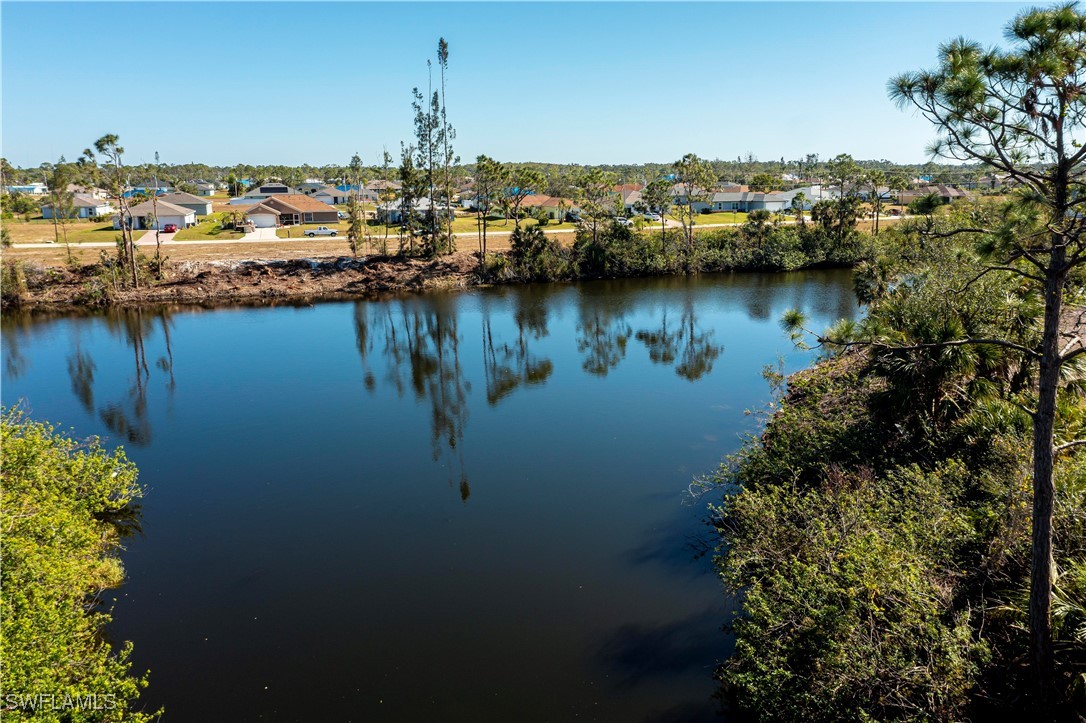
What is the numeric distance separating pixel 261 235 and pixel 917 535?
67558mm

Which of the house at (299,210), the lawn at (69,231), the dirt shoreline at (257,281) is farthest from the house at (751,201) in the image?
the lawn at (69,231)

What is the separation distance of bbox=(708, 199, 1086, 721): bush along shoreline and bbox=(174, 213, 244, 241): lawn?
2456 inches

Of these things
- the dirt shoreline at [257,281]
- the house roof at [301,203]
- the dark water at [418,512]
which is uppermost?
the house roof at [301,203]

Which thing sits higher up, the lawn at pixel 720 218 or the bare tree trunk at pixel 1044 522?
the lawn at pixel 720 218

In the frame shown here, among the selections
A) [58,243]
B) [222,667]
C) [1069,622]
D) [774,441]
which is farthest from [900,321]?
[58,243]

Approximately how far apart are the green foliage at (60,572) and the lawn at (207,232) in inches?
2115

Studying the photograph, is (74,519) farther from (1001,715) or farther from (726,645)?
(1001,715)

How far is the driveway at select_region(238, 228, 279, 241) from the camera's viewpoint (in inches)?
2562

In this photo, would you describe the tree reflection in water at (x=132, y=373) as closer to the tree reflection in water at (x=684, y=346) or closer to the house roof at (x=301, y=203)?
the tree reflection in water at (x=684, y=346)

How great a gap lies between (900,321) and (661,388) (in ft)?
41.2

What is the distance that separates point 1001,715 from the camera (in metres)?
9.24

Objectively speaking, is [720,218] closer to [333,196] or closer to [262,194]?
[333,196]

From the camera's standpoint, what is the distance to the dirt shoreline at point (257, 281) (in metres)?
45.8

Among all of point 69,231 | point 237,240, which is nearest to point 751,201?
point 237,240
